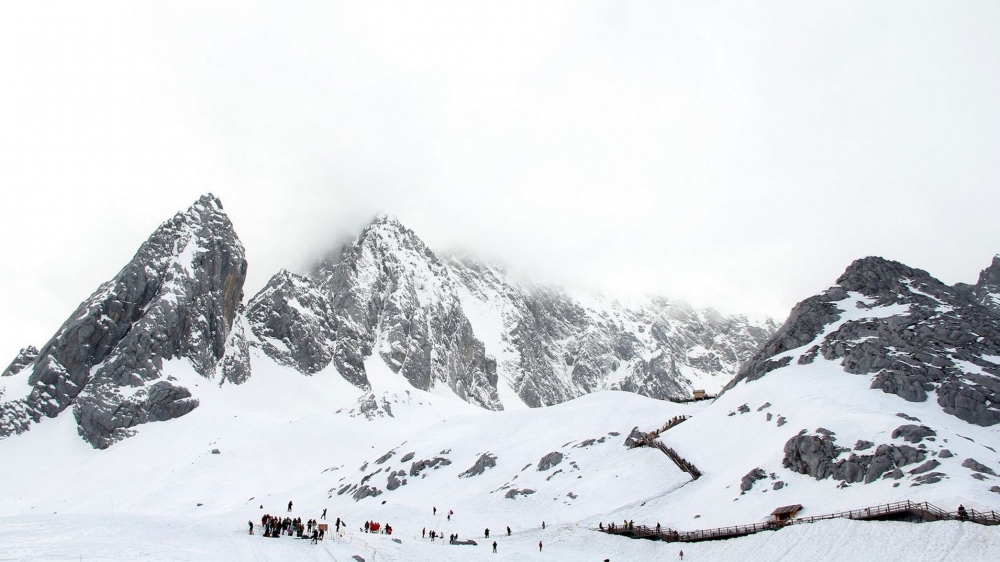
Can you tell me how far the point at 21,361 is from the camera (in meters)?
128

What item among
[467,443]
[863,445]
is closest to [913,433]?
[863,445]

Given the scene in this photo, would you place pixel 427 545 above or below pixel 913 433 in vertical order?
below

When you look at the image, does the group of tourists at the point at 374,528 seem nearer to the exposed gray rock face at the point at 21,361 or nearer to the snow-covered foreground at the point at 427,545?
the snow-covered foreground at the point at 427,545

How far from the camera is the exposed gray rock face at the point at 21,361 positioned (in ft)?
414

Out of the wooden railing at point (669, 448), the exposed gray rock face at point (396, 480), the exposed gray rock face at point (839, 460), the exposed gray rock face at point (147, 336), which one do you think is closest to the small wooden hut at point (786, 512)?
the exposed gray rock face at point (839, 460)

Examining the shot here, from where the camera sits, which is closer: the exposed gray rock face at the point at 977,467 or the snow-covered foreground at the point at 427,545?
the snow-covered foreground at the point at 427,545

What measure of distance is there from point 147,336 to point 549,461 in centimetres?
9171

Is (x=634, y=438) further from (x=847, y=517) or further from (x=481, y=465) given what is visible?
(x=847, y=517)

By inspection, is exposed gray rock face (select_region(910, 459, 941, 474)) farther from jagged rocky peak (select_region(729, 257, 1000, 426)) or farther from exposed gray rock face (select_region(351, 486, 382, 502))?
exposed gray rock face (select_region(351, 486, 382, 502))

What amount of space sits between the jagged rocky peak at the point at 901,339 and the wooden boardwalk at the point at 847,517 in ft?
71.3

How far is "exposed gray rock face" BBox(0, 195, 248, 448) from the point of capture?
113562mm

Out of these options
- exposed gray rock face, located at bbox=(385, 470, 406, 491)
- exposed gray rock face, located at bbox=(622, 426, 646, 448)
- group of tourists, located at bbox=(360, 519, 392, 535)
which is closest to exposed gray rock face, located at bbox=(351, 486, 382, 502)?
exposed gray rock face, located at bbox=(385, 470, 406, 491)

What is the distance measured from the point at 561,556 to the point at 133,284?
401ft

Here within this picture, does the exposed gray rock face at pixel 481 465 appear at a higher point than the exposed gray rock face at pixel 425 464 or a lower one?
lower
